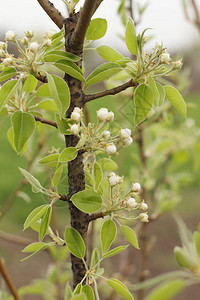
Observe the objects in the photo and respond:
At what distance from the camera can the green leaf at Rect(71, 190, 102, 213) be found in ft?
1.59

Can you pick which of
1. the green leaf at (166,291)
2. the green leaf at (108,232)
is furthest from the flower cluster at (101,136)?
the green leaf at (166,291)

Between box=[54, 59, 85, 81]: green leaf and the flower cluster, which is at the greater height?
box=[54, 59, 85, 81]: green leaf

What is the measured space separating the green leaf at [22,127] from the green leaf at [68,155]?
46mm

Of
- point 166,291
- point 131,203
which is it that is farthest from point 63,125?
point 166,291

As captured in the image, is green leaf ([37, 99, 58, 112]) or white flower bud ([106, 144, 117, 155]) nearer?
white flower bud ([106, 144, 117, 155])

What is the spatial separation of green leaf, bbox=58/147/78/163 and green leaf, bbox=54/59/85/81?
0.09m

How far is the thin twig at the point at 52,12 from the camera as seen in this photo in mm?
510

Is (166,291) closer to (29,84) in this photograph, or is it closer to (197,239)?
(197,239)

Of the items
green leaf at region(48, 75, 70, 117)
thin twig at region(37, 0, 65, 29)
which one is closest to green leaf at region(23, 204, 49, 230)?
green leaf at region(48, 75, 70, 117)

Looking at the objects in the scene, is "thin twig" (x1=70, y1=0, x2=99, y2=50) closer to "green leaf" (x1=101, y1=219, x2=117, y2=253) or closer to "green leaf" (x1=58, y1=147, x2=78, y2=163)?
"green leaf" (x1=58, y1=147, x2=78, y2=163)

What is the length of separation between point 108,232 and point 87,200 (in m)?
0.06

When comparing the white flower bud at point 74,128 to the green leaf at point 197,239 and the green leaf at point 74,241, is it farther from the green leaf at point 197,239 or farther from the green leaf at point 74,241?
the green leaf at point 197,239

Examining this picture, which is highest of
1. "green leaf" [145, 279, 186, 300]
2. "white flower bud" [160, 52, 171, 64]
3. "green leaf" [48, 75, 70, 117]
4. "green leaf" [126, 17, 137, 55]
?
"green leaf" [48, 75, 70, 117]

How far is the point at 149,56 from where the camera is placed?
1.56 feet
